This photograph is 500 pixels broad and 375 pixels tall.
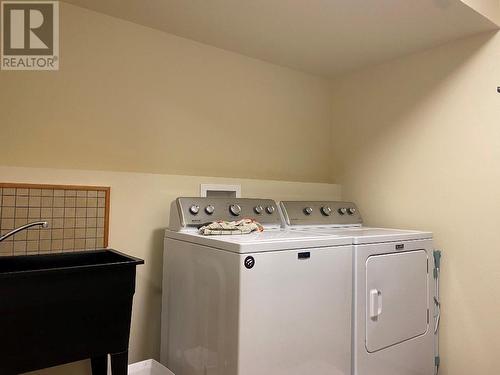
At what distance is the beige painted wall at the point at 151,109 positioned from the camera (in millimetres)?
1783

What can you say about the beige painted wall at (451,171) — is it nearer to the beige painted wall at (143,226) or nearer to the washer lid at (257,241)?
the washer lid at (257,241)

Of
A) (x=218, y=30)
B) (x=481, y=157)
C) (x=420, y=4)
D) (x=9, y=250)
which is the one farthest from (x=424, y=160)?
(x=9, y=250)

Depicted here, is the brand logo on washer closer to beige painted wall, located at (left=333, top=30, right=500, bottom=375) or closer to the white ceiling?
the white ceiling

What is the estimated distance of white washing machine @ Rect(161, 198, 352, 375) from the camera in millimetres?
1395

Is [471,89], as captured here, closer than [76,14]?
No

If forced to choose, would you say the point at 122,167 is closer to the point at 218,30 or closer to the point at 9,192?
the point at 9,192

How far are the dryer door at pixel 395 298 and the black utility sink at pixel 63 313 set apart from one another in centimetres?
116

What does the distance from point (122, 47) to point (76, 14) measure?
269mm

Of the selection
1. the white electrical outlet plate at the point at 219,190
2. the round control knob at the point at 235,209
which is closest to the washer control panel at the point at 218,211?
the round control knob at the point at 235,209

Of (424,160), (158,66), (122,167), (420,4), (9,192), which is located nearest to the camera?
(9,192)

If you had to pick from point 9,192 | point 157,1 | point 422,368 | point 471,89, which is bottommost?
point 422,368

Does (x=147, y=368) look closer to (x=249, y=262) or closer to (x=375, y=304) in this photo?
(x=249, y=262)

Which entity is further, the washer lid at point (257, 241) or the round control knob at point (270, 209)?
the round control knob at point (270, 209)

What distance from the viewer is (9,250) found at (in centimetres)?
162
